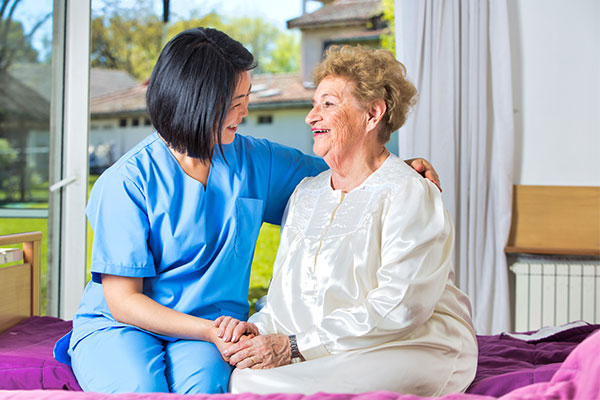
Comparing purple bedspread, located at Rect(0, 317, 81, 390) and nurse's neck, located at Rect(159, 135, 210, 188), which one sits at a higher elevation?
nurse's neck, located at Rect(159, 135, 210, 188)

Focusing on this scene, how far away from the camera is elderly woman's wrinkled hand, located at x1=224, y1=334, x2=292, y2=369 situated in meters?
1.47

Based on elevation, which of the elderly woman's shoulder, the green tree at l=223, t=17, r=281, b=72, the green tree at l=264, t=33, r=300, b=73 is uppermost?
the green tree at l=223, t=17, r=281, b=72

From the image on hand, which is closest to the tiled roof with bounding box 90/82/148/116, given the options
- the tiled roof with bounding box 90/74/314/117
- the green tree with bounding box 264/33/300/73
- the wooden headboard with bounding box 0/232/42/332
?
the tiled roof with bounding box 90/74/314/117

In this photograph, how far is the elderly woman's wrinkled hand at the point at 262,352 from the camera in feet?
4.83

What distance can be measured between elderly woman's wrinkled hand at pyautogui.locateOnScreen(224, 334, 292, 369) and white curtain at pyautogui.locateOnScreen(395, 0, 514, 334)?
1737 mm

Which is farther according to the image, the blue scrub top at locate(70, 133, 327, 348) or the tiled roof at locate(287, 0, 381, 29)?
the tiled roof at locate(287, 0, 381, 29)

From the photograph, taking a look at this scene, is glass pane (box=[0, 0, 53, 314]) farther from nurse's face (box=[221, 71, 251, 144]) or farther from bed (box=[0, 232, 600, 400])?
nurse's face (box=[221, 71, 251, 144])

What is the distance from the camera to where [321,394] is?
109cm

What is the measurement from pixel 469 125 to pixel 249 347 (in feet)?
6.41

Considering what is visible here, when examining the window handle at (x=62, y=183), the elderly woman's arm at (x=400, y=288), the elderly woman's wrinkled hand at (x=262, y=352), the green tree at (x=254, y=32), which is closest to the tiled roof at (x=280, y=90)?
the green tree at (x=254, y=32)

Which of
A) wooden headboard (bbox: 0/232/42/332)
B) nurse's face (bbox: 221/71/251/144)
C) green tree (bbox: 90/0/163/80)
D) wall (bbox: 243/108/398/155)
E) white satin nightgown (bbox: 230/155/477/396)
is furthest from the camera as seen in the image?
wall (bbox: 243/108/398/155)

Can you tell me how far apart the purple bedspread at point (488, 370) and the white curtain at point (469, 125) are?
0.92 meters

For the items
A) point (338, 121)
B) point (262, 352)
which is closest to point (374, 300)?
point (262, 352)

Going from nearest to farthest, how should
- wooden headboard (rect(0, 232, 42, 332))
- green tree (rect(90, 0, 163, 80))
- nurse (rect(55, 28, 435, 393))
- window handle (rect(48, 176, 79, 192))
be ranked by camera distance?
nurse (rect(55, 28, 435, 393)) < wooden headboard (rect(0, 232, 42, 332)) < window handle (rect(48, 176, 79, 192)) < green tree (rect(90, 0, 163, 80))
